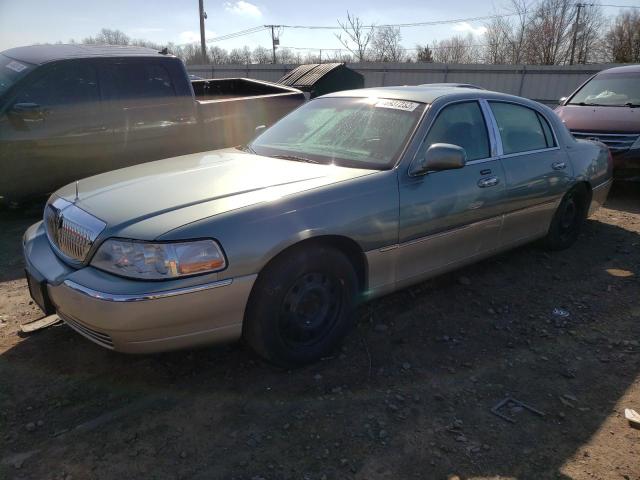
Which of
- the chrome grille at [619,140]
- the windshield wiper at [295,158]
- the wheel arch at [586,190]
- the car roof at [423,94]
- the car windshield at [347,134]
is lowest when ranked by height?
the wheel arch at [586,190]

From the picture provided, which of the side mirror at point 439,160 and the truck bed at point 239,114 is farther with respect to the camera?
the truck bed at point 239,114

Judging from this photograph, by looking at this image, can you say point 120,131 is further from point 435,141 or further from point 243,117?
point 435,141

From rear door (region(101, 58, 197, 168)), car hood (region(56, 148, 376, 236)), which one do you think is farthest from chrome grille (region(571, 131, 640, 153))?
car hood (region(56, 148, 376, 236))

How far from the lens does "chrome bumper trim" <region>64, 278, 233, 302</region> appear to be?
7.93 ft

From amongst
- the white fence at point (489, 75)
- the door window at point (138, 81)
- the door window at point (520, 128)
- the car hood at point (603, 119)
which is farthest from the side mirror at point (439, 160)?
the white fence at point (489, 75)

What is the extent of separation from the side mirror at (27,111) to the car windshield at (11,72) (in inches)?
10.6

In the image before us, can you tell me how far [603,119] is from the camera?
768cm

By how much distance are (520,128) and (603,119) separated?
13.9 ft

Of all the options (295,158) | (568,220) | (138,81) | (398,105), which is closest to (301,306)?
(295,158)

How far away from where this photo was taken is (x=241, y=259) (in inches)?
102

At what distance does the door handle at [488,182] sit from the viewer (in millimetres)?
3758

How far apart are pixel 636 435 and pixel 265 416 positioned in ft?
6.14

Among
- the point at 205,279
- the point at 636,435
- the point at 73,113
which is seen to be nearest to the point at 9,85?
the point at 73,113

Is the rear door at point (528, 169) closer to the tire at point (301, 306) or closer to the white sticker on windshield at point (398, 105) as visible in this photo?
the white sticker on windshield at point (398, 105)
